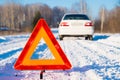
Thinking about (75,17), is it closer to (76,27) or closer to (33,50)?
(76,27)

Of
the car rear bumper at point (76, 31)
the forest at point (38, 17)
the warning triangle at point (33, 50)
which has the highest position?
the warning triangle at point (33, 50)

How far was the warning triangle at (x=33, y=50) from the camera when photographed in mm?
5070

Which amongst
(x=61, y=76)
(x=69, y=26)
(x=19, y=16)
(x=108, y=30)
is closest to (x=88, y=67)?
(x=61, y=76)

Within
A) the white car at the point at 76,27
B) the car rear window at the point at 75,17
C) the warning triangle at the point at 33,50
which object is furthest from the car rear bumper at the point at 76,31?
the warning triangle at the point at 33,50

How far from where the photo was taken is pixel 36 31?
5.10m

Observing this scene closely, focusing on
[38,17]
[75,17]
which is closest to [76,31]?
[75,17]

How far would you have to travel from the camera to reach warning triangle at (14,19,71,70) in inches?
200

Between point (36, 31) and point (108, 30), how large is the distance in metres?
43.5

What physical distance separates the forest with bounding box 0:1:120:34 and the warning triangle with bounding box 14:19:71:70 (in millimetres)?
13958

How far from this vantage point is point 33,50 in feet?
16.7

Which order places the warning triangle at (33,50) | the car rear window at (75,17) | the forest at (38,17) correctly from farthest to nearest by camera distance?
the forest at (38,17)
the car rear window at (75,17)
the warning triangle at (33,50)

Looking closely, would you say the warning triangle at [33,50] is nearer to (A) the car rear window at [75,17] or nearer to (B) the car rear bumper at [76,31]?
(B) the car rear bumper at [76,31]

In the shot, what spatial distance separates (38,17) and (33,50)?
73850 mm

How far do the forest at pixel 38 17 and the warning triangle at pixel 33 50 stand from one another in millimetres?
13958
